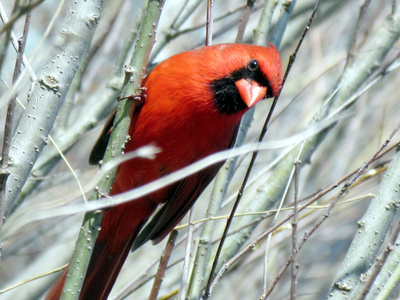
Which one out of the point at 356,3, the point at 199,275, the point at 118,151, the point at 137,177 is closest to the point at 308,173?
the point at 356,3

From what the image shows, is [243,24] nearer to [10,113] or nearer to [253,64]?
[253,64]

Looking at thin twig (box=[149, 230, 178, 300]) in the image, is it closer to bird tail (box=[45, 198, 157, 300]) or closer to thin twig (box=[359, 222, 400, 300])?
thin twig (box=[359, 222, 400, 300])

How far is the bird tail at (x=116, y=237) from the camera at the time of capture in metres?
3.38

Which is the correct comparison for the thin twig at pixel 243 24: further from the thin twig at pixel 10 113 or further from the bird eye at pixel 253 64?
the thin twig at pixel 10 113

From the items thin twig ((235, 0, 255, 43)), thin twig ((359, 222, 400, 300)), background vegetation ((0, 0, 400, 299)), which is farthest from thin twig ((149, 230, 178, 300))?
thin twig ((235, 0, 255, 43))

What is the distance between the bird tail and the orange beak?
0.93 metres

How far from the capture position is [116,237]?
11.5 feet

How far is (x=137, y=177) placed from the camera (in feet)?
10.8

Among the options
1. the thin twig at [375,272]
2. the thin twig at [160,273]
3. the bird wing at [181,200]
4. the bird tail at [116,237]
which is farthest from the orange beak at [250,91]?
the thin twig at [375,272]

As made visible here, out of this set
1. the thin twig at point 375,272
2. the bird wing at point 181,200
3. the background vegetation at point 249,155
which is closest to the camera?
the thin twig at point 375,272

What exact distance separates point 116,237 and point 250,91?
114 cm

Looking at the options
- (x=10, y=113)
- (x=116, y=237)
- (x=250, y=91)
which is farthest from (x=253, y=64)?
(x=10, y=113)

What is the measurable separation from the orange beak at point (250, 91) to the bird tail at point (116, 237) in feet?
3.04

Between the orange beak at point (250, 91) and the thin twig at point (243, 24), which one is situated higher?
the thin twig at point (243, 24)
